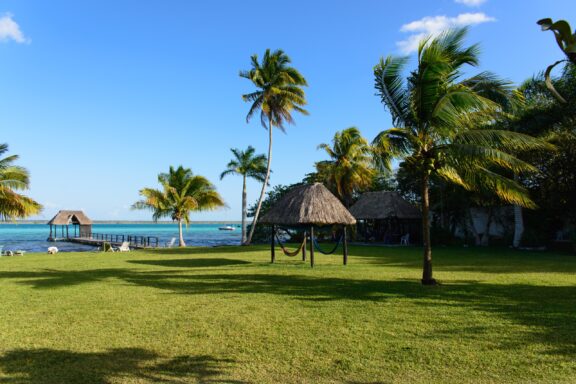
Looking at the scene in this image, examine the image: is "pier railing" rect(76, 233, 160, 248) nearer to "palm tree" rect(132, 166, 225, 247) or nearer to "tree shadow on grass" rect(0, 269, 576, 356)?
"palm tree" rect(132, 166, 225, 247)

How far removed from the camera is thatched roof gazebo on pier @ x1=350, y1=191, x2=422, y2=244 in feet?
81.0

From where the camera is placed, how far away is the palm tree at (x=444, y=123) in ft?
28.2

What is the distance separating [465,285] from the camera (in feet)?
31.0

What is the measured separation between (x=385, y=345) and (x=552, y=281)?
7049mm

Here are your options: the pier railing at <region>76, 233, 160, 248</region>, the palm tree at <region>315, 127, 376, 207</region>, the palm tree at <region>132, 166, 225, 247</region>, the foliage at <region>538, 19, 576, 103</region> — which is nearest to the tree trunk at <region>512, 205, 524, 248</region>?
the palm tree at <region>315, 127, 376, 207</region>

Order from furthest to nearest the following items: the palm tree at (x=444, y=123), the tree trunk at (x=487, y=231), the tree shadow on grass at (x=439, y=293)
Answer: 1. the tree trunk at (x=487, y=231)
2. the palm tree at (x=444, y=123)
3. the tree shadow on grass at (x=439, y=293)

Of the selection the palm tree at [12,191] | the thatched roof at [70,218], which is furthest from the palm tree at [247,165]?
the thatched roof at [70,218]

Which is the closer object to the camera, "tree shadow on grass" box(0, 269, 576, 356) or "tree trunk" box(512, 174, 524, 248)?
"tree shadow on grass" box(0, 269, 576, 356)

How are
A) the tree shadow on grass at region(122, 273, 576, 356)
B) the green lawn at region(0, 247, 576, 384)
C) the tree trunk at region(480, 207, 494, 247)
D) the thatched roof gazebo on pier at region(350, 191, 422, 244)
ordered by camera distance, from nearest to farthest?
the green lawn at region(0, 247, 576, 384) < the tree shadow on grass at region(122, 273, 576, 356) < the tree trunk at region(480, 207, 494, 247) < the thatched roof gazebo on pier at region(350, 191, 422, 244)

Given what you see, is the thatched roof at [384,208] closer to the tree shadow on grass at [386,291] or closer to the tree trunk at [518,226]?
the tree trunk at [518,226]

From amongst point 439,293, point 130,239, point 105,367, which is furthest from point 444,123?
point 130,239

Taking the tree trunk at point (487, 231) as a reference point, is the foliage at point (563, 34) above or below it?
above

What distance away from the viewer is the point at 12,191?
58.4 ft

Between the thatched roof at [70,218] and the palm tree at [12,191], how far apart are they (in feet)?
72.5
